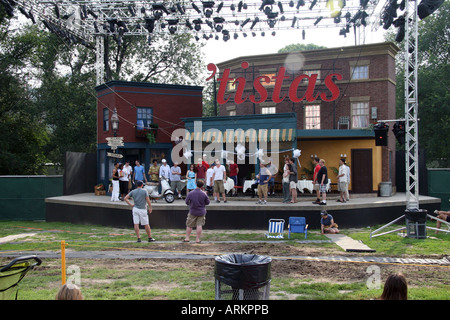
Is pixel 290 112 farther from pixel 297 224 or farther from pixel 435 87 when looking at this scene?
pixel 435 87

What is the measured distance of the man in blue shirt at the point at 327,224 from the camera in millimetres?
15008

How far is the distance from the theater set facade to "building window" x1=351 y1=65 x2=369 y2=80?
6cm

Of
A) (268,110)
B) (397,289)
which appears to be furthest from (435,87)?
(397,289)

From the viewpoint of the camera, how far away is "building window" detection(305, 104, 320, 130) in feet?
85.6

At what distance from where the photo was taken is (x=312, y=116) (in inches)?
1033

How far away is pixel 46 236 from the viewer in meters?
15.4

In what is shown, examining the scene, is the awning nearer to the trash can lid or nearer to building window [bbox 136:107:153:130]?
building window [bbox 136:107:153:130]

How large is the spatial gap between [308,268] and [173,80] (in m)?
37.1

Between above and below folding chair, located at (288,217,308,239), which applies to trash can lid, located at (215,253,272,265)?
above

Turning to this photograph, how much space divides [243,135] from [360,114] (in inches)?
319

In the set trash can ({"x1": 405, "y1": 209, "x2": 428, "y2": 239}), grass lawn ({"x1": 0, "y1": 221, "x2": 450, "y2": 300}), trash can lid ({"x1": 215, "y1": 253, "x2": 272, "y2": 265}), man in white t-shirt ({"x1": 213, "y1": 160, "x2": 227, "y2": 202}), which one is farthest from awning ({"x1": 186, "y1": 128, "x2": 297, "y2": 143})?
trash can lid ({"x1": 215, "y1": 253, "x2": 272, "y2": 265})

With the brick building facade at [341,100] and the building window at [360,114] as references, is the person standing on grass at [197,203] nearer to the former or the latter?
the brick building facade at [341,100]
